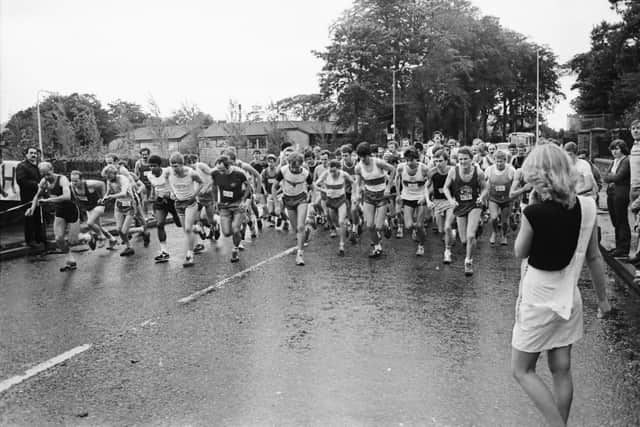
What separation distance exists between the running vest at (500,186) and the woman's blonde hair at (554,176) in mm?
8144

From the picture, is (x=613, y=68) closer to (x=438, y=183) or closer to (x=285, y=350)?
(x=438, y=183)

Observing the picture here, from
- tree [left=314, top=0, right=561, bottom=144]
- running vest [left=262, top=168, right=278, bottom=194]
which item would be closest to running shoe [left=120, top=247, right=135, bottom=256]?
running vest [left=262, top=168, right=278, bottom=194]

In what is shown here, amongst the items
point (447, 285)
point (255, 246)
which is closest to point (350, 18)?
point (255, 246)

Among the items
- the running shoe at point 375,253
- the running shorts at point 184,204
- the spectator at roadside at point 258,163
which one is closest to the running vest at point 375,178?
the running shoe at point 375,253

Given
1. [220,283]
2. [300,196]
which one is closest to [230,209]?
[300,196]

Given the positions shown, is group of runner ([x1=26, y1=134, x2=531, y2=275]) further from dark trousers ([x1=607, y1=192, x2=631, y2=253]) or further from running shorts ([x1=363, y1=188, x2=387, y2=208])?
dark trousers ([x1=607, y1=192, x2=631, y2=253])

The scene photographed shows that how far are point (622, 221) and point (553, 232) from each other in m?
7.29

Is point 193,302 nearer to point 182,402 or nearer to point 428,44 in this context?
point 182,402

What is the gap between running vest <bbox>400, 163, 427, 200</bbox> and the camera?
35.1ft

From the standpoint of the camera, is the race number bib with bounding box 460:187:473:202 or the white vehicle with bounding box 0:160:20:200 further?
the white vehicle with bounding box 0:160:20:200

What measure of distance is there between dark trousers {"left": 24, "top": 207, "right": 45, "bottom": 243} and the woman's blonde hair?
35.8 ft

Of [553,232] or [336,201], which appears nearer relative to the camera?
[553,232]

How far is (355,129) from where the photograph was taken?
56375 millimetres

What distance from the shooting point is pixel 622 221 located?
9602 mm
